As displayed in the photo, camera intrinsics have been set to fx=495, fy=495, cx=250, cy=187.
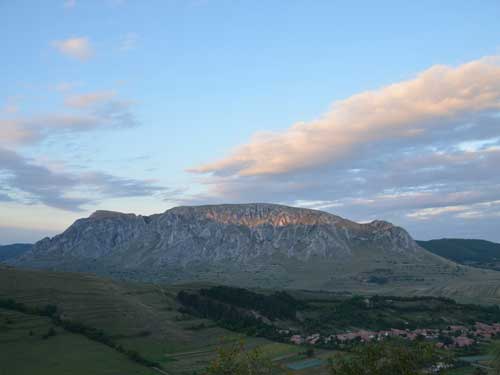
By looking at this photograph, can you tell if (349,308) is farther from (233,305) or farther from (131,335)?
(131,335)

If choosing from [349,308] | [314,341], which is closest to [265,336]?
[314,341]

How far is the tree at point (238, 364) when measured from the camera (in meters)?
40.9

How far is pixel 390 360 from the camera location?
1510 inches

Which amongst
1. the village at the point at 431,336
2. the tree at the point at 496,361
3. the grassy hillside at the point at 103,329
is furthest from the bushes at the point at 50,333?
the tree at the point at 496,361

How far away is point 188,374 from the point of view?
89500 millimetres

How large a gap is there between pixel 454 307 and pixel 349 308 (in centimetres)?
4053

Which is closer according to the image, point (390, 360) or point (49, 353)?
point (390, 360)

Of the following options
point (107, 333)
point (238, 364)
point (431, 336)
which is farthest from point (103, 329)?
point (431, 336)

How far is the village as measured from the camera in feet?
418

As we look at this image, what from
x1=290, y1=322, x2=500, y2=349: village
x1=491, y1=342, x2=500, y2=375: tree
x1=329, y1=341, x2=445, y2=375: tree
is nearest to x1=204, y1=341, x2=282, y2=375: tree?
x1=329, y1=341, x2=445, y2=375: tree

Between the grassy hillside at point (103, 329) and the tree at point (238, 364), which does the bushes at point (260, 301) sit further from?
the tree at point (238, 364)

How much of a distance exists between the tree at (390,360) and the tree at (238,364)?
6037 millimetres

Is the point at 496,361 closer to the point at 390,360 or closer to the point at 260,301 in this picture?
the point at 390,360

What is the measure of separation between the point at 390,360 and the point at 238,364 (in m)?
12.4
